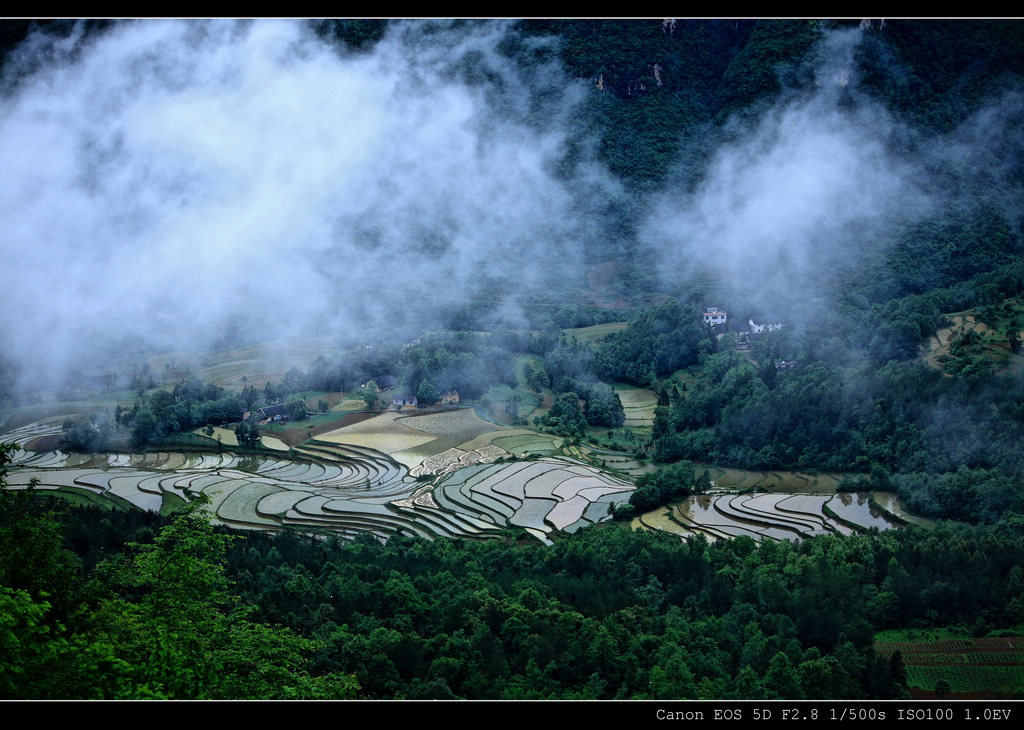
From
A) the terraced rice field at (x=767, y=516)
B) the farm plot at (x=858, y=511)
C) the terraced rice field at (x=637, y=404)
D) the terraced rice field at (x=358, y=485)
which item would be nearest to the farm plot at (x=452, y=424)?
the terraced rice field at (x=358, y=485)

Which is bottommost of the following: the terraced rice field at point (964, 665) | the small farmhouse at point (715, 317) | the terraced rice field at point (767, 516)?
the terraced rice field at point (767, 516)

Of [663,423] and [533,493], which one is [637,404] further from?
[533,493]

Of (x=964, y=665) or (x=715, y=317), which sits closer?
(x=964, y=665)

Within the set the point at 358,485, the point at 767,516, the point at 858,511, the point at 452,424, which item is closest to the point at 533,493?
the point at 358,485

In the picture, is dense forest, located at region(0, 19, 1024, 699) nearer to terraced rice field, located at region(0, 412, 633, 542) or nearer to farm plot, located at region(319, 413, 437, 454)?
terraced rice field, located at region(0, 412, 633, 542)

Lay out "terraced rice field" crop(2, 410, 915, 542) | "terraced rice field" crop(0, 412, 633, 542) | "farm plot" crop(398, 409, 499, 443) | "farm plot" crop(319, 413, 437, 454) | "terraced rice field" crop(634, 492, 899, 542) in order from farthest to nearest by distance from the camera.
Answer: "farm plot" crop(398, 409, 499, 443)
"farm plot" crop(319, 413, 437, 454)
"terraced rice field" crop(0, 412, 633, 542)
"terraced rice field" crop(2, 410, 915, 542)
"terraced rice field" crop(634, 492, 899, 542)

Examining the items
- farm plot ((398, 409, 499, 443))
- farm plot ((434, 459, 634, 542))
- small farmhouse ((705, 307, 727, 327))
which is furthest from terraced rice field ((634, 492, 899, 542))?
small farmhouse ((705, 307, 727, 327))

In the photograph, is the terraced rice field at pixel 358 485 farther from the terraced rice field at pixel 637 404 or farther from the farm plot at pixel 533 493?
the terraced rice field at pixel 637 404

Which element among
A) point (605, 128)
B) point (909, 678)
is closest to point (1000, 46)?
point (605, 128)
